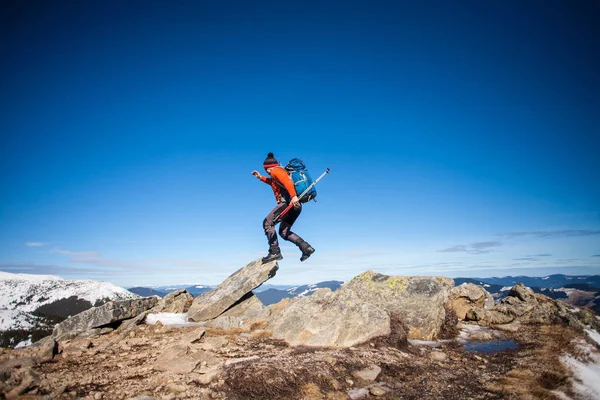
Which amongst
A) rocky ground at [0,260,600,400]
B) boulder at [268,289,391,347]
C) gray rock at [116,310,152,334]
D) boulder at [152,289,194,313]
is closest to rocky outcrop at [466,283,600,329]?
rocky ground at [0,260,600,400]

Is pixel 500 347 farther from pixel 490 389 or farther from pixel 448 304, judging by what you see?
pixel 490 389

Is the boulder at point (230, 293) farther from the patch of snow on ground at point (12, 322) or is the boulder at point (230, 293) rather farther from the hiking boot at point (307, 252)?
the patch of snow on ground at point (12, 322)

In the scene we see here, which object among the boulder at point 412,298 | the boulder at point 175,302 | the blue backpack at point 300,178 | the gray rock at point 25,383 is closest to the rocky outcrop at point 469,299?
the boulder at point 412,298

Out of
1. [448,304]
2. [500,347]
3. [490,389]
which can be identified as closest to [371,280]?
[448,304]

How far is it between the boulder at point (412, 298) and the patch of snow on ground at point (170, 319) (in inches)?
273

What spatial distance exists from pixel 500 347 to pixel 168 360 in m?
10.2

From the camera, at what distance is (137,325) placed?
11250 millimetres

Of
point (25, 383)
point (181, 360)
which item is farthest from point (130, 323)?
point (25, 383)

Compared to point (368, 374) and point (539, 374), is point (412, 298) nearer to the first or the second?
point (539, 374)

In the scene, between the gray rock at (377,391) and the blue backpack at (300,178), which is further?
the blue backpack at (300,178)

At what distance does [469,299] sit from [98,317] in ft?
55.6

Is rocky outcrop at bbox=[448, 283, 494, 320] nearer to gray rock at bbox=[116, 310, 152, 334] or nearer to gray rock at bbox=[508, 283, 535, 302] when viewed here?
gray rock at bbox=[508, 283, 535, 302]

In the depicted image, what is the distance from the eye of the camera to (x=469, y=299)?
14.9 meters

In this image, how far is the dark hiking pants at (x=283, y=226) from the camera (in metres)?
13.0
